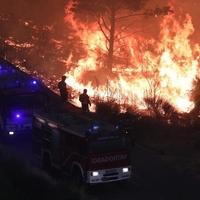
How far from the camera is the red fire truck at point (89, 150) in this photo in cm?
1928

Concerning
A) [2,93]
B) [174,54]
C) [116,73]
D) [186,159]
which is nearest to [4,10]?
[116,73]

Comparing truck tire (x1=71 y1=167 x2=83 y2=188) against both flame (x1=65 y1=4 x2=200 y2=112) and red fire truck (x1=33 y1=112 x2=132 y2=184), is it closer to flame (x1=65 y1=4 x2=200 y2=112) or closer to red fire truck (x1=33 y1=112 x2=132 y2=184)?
red fire truck (x1=33 y1=112 x2=132 y2=184)

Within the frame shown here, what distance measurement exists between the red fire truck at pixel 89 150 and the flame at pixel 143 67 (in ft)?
42.5

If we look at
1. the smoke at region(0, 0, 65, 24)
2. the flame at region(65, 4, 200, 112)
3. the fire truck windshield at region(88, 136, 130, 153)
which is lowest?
the fire truck windshield at region(88, 136, 130, 153)

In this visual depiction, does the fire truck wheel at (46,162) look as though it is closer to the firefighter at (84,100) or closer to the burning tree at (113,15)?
the firefighter at (84,100)

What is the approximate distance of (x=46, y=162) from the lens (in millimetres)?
22141

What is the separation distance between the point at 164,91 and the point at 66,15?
52.4 feet

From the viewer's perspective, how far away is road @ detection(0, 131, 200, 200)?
20.4 m

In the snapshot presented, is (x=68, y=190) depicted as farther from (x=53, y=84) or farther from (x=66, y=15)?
(x=66, y=15)

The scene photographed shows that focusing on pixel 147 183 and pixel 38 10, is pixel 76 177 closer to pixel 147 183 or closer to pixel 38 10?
pixel 147 183

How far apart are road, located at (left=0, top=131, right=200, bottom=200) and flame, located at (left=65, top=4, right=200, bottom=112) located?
942 centimetres

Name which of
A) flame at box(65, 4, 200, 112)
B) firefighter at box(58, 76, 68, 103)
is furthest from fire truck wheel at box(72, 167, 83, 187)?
flame at box(65, 4, 200, 112)

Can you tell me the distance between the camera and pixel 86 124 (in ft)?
68.1

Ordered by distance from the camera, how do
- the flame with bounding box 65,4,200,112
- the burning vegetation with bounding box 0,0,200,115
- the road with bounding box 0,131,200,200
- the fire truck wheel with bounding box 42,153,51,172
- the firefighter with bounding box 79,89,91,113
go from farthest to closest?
1. the burning vegetation with bounding box 0,0,200,115
2. the flame with bounding box 65,4,200,112
3. the firefighter with bounding box 79,89,91,113
4. the fire truck wheel with bounding box 42,153,51,172
5. the road with bounding box 0,131,200,200
